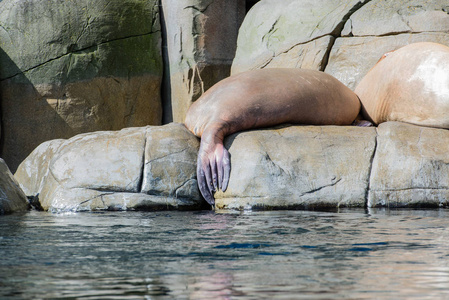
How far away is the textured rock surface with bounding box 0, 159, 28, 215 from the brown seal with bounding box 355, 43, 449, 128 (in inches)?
145

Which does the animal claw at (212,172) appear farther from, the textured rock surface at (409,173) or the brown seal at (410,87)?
the brown seal at (410,87)

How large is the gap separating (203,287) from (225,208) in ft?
10.8

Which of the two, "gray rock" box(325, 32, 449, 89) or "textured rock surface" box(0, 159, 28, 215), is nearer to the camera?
"textured rock surface" box(0, 159, 28, 215)

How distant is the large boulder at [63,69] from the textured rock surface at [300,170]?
3934 millimetres

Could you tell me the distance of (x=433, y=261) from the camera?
3.01 metres

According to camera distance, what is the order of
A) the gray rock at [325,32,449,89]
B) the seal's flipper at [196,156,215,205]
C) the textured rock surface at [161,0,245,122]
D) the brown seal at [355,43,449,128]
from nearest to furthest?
the seal's flipper at [196,156,215,205] < the brown seal at [355,43,449,128] < the gray rock at [325,32,449,89] < the textured rock surface at [161,0,245,122]

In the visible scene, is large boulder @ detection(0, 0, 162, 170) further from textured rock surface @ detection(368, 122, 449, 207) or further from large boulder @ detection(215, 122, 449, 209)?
textured rock surface @ detection(368, 122, 449, 207)

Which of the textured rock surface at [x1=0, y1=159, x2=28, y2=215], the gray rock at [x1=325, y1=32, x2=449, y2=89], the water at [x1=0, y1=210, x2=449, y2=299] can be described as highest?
the gray rock at [x1=325, y1=32, x2=449, y2=89]

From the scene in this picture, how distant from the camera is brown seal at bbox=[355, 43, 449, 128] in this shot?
6.57 m

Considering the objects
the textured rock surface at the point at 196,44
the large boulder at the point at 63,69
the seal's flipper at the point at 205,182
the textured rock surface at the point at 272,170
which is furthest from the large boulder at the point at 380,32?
the large boulder at the point at 63,69

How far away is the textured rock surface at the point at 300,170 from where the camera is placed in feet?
18.9

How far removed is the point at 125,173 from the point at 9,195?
101 centimetres

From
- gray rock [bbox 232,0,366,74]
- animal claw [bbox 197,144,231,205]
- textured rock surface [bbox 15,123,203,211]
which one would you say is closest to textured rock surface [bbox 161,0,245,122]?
gray rock [bbox 232,0,366,74]

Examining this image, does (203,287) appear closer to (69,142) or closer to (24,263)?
(24,263)
